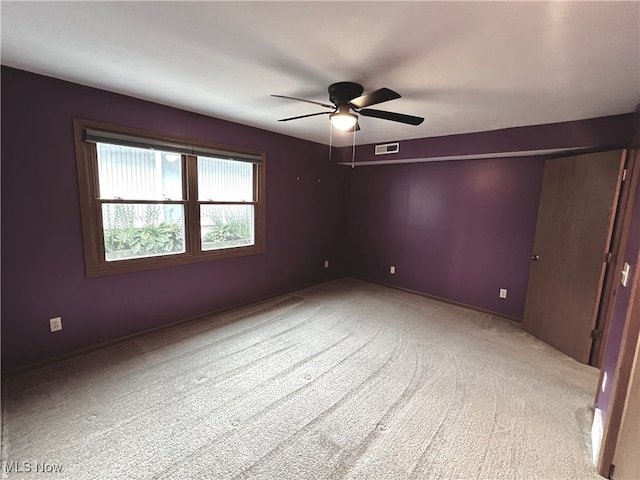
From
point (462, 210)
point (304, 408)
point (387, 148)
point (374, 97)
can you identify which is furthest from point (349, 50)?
point (462, 210)

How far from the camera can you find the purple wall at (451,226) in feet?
12.0

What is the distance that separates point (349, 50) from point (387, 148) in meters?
2.70

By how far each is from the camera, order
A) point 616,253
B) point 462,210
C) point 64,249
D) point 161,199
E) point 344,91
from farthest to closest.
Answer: point 462,210
point 161,199
point 616,253
point 64,249
point 344,91

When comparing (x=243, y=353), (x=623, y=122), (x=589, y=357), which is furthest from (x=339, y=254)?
(x=623, y=122)

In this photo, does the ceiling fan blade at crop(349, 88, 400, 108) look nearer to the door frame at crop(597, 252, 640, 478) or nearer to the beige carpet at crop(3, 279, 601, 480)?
the door frame at crop(597, 252, 640, 478)

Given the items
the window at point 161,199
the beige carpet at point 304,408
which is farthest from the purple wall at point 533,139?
the window at point 161,199

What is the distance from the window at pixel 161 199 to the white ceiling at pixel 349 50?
526mm

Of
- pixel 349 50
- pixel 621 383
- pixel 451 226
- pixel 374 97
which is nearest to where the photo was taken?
pixel 621 383

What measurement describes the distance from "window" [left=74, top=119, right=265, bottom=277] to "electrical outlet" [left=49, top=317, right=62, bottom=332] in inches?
17.4

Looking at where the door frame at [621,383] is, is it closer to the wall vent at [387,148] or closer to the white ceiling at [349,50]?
the white ceiling at [349,50]

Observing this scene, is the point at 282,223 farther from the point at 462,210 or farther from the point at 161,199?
the point at 462,210

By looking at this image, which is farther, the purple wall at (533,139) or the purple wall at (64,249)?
the purple wall at (533,139)

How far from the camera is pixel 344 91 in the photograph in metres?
2.16

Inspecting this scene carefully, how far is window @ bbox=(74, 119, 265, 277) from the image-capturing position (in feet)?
8.50
